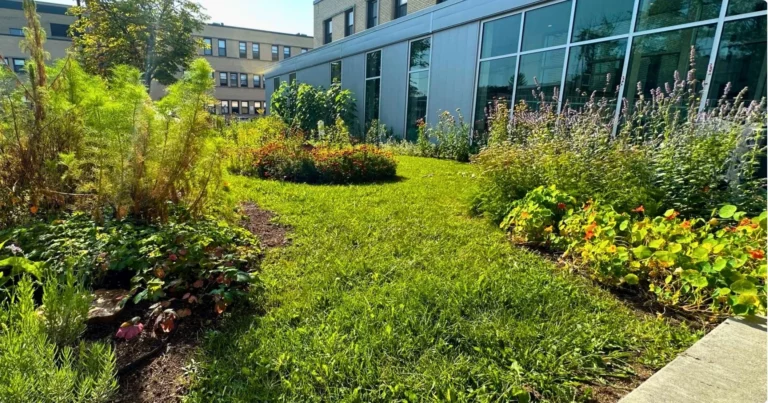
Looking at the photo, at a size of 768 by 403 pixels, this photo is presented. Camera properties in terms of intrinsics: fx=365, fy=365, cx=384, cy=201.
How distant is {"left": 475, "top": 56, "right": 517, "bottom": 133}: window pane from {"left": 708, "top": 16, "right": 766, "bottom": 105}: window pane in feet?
13.1

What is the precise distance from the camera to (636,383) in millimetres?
1798

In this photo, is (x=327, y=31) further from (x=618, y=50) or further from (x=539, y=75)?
(x=618, y=50)

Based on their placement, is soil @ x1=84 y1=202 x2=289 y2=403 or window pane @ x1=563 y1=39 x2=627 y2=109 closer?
soil @ x1=84 y1=202 x2=289 y2=403

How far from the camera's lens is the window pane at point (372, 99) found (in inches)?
556

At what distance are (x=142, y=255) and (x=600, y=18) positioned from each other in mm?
8807

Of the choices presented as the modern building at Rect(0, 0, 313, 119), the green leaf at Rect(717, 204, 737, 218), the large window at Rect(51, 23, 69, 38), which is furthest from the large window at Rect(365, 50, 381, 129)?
the large window at Rect(51, 23, 69, 38)

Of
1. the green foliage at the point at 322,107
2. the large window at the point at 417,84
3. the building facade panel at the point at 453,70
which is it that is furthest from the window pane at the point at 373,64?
the building facade panel at the point at 453,70

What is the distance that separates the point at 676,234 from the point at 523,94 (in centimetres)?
690

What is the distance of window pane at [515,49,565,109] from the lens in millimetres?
8195

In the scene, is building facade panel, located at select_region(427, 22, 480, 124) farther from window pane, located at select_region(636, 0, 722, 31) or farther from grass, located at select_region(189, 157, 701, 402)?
grass, located at select_region(189, 157, 701, 402)

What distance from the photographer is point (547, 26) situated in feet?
27.4

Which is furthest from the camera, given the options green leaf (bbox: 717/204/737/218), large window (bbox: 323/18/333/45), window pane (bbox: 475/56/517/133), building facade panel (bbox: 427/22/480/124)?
large window (bbox: 323/18/333/45)

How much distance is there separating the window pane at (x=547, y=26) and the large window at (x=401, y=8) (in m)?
8.40

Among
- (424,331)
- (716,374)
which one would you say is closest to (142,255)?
(424,331)
